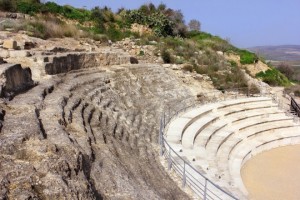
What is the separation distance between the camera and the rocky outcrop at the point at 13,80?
856cm

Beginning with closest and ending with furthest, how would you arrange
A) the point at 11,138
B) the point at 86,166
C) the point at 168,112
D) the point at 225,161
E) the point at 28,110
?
the point at 11,138
the point at 86,166
the point at 28,110
the point at 225,161
the point at 168,112

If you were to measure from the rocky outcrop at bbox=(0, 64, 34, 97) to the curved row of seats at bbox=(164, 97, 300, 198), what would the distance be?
4543 millimetres

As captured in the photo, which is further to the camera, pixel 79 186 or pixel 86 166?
pixel 86 166

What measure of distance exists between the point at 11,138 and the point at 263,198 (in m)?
7.60

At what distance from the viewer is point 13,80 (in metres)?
9.34

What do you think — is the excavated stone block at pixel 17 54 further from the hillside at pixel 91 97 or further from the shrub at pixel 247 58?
the shrub at pixel 247 58

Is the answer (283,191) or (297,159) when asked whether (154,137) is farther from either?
(297,159)

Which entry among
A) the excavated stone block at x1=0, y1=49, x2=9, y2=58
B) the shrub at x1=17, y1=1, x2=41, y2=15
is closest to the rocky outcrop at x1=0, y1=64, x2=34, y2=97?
the excavated stone block at x1=0, y1=49, x2=9, y2=58

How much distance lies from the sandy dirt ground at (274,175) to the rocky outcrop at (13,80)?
6813 mm

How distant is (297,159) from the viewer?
49.5 ft

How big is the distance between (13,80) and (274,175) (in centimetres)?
885

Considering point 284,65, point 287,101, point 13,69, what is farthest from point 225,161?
point 284,65

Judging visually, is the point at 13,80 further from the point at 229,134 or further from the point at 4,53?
the point at 229,134

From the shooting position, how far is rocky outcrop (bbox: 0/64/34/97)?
337 inches
